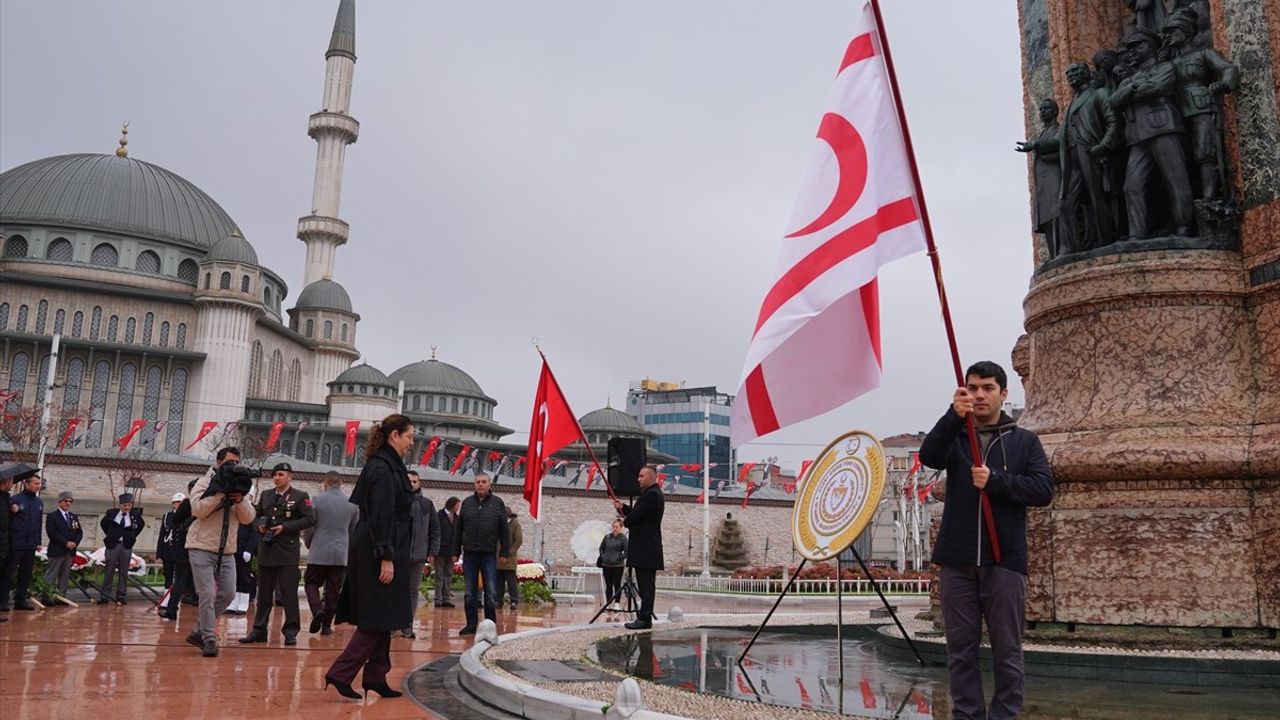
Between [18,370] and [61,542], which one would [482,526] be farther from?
[18,370]

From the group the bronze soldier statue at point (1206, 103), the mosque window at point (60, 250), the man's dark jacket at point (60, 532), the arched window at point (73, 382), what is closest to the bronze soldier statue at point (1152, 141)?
the bronze soldier statue at point (1206, 103)

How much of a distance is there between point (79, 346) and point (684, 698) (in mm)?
60684

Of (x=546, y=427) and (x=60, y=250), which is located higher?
(x=60, y=250)

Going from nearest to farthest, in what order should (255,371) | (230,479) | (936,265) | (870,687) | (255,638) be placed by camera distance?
(936,265)
(870,687)
(230,479)
(255,638)
(255,371)

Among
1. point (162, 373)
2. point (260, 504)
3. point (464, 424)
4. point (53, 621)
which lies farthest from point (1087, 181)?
point (464, 424)

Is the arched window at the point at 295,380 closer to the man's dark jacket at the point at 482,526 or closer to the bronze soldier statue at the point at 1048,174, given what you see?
the man's dark jacket at the point at 482,526

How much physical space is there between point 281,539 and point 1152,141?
7.83 metres

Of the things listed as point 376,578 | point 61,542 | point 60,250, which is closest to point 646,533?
point 376,578

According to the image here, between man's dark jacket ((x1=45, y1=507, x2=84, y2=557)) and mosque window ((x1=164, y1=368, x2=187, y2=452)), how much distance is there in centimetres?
4761

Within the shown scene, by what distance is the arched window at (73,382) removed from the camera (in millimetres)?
55219

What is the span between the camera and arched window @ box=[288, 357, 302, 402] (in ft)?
224

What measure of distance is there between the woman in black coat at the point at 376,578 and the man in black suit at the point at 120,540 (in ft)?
30.8

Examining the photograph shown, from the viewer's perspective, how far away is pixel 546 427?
482 inches

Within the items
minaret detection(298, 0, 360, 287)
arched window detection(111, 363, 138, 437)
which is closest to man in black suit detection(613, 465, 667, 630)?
arched window detection(111, 363, 138, 437)
